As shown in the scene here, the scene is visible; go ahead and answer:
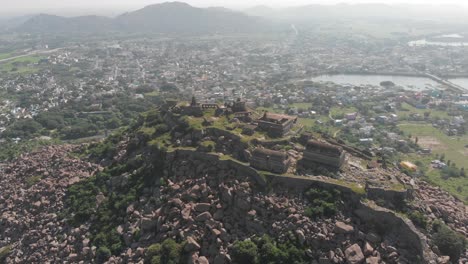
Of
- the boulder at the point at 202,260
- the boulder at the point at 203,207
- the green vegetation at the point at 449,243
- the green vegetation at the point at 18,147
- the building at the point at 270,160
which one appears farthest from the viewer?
the green vegetation at the point at 18,147

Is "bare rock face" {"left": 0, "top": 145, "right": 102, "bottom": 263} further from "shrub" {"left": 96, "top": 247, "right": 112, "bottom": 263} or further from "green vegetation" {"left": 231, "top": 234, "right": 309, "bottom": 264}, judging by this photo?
"green vegetation" {"left": 231, "top": 234, "right": 309, "bottom": 264}

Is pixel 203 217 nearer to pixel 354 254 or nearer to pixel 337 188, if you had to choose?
pixel 337 188

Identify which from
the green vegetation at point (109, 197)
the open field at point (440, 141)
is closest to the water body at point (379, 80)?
the open field at point (440, 141)

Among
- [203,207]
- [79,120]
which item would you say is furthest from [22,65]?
[203,207]

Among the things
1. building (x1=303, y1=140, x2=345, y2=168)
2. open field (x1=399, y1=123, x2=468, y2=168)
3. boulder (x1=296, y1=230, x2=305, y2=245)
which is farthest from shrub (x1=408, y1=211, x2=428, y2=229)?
open field (x1=399, y1=123, x2=468, y2=168)

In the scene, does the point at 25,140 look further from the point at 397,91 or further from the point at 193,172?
the point at 397,91

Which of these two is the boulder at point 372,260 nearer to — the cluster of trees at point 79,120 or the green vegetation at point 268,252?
the green vegetation at point 268,252

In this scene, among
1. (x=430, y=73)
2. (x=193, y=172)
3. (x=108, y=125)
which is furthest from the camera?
(x=430, y=73)

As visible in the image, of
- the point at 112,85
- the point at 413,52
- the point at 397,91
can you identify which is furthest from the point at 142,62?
the point at 413,52
